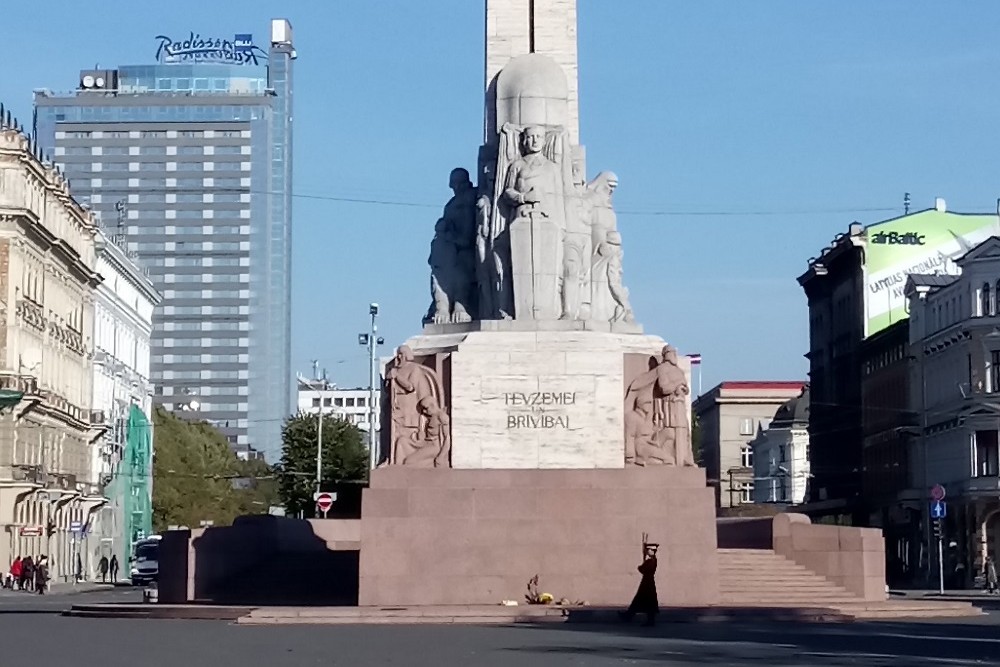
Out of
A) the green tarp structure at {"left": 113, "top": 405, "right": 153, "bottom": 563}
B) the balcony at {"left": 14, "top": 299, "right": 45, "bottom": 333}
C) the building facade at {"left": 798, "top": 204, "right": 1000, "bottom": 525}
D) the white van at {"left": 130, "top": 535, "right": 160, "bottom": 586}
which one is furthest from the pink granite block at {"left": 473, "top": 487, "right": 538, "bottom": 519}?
the green tarp structure at {"left": 113, "top": 405, "right": 153, "bottom": 563}

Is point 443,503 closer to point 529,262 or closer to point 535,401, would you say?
point 535,401

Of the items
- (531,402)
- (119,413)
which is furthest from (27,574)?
(531,402)

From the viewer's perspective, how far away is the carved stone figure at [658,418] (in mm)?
34594

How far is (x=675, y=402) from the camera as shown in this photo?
34.8 metres

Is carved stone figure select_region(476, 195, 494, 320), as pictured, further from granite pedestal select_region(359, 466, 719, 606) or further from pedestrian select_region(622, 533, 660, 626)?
pedestrian select_region(622, 533, 660, 626)

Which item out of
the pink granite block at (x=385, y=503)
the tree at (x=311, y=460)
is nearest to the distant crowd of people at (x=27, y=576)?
the tree at (x=311, y=460)

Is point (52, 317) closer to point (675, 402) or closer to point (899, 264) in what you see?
point (899, 264)

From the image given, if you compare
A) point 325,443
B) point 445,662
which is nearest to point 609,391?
point 445,662

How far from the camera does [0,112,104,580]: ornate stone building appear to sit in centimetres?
8350

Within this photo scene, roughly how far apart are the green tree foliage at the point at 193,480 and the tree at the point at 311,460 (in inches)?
845

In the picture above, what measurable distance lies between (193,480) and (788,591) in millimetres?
87443

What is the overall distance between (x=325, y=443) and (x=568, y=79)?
51.0m

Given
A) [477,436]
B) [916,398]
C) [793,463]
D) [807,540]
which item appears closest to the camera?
[477,436]

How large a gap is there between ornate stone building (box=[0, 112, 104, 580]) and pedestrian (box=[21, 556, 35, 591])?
5.27 ft
